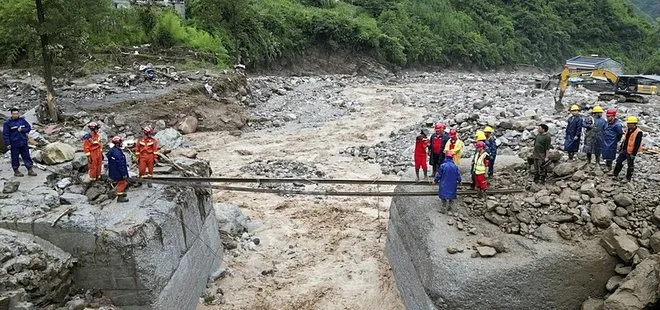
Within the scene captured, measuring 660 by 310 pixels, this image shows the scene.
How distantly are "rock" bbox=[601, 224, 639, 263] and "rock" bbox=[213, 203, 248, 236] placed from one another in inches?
275

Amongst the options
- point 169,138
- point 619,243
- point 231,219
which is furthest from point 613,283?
point 169,138

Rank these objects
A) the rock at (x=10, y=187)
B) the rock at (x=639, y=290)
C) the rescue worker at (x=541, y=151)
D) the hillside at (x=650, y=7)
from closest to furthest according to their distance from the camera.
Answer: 1. the rock at (x=639, y=290)
2. the rock at (x=10, y=187)
3. the rescue worker at (x=541, y=151)
4. the hillside at (x=650, y=7)

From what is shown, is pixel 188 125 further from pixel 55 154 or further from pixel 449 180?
pixel 449 180

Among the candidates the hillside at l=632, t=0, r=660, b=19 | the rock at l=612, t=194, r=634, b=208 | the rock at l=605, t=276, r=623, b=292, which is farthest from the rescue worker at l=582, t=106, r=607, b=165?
the hillside at l=632, t=0, r=660, b=19

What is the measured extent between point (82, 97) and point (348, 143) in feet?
31.9

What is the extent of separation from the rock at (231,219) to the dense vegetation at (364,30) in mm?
7652

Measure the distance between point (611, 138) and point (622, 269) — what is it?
270 centimetres

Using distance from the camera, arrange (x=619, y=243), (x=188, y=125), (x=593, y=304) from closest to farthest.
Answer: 1. (x=593, y=304)
2. (x=619, y=243)
3. (x=188, y=125)

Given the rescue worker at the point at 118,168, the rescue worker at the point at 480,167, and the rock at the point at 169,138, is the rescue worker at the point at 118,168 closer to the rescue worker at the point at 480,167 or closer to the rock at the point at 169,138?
the rescue worker at the point at 480,167

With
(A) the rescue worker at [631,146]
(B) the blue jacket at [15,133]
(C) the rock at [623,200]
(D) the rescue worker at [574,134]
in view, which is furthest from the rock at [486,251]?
(B) the blue jacket at [15,133]

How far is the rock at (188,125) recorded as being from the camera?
18547 mm

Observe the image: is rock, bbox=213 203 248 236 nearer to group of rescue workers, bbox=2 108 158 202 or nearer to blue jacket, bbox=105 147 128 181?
group of rescue workers, bbox=2 108 158 202

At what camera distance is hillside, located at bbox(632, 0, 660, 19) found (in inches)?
3863

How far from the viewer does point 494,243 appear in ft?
22.7
